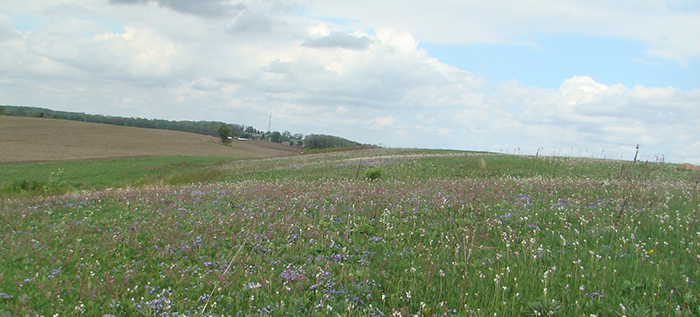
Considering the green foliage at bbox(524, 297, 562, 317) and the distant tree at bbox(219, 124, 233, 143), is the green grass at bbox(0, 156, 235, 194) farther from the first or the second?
the distant tree at bbox(219, 124, 233, 143)

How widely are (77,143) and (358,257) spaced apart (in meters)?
83.7

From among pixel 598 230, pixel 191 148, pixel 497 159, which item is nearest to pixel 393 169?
pixel 497 159

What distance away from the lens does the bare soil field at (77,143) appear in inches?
2354

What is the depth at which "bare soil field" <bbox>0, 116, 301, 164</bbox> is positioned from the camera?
59781mm

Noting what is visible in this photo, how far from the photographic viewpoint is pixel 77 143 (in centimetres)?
7225

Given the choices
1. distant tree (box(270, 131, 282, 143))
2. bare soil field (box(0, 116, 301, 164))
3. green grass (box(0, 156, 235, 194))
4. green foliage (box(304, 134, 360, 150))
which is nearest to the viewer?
green grass (box(0, 156, 235, 194))

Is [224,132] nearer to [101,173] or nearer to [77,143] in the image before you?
[77,143]

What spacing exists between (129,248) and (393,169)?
2002 cm

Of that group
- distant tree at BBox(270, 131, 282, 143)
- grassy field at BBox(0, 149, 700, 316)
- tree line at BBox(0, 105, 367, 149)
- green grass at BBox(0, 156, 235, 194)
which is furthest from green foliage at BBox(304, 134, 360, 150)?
grassy field at BBox(0, 149, 700, 316)

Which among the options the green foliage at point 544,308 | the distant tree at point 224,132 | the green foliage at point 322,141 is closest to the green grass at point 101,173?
the green foliage at point 544,308

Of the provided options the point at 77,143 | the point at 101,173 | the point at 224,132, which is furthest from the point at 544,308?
the point at 224,132

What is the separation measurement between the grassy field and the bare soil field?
60.7 meters

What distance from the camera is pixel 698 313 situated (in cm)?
451

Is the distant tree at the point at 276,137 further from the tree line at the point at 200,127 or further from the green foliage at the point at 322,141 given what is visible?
the green foliage at the point at 322,141
